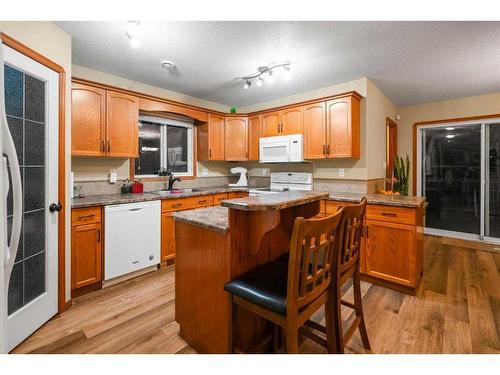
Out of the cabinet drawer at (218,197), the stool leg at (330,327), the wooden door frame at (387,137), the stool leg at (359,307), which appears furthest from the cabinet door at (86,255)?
the wooden door frame at (387,137)

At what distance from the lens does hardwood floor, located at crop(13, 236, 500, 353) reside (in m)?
1.67

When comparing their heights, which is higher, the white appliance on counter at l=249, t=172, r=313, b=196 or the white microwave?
the white microwave

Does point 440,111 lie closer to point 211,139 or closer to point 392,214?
point 392,214

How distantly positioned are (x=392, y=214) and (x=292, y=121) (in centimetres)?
188

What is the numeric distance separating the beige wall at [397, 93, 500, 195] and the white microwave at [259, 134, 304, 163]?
7.80 feet

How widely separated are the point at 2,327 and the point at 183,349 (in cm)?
97

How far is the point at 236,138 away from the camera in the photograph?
13.8ft

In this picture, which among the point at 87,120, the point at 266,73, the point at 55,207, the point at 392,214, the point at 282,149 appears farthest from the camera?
the point at 282,149

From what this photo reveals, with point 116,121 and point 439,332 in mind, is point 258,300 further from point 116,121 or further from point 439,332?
point 116,121

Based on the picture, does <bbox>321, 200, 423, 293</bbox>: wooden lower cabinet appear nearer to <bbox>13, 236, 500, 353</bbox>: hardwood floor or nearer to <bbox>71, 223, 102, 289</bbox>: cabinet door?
<bbox>13, 236, 500, 353</bbox>: hardwood floor

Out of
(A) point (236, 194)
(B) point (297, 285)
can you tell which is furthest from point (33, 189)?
(A) point (236, 194)

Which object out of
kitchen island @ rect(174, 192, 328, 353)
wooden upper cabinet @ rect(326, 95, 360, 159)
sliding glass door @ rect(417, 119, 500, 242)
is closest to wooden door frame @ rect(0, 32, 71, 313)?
kitchen island @ rect(174, 192, 328, 353)

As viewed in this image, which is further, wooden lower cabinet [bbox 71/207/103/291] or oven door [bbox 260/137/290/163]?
oven door [bbox 260/137/290/163]

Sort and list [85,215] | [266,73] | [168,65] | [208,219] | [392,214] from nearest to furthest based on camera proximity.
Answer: [208,219]
[85,215]
[392,214]
[168,65]
[266,73]
